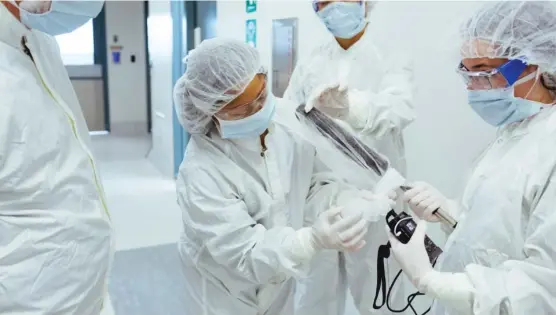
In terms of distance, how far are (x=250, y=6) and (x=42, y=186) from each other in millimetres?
2640

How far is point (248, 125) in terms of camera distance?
54.9 inches

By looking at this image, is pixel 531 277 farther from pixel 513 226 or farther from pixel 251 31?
pixel 251 31

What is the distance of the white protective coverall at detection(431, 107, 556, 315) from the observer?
0.95 metres

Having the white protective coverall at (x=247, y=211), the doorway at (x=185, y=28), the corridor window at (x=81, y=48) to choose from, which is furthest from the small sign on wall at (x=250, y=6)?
the corridor window at (x=81, y=48)

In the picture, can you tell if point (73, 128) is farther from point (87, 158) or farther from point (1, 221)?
point (1, 221)

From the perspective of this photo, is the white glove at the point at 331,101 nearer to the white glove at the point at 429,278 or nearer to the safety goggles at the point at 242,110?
the safety goggles at the point at 242,110

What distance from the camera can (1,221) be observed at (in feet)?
3.28

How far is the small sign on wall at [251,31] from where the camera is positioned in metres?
3.44

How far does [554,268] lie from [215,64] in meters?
0.88

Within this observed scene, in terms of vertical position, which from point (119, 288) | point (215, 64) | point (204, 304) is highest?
point (215, 64)

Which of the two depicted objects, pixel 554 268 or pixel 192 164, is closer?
pixel 554 268

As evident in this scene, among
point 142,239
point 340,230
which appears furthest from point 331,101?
point 142,239

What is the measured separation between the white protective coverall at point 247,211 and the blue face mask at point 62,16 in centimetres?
43

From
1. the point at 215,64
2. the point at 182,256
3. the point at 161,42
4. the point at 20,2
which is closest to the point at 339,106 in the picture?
the point at 215,64
